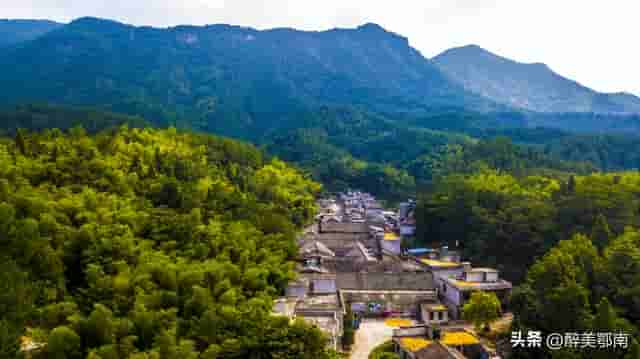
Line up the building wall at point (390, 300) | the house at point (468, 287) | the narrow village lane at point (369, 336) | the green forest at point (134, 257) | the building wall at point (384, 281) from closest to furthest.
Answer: the green forest at point (134, 257)
the narrow village lane at point (369, 336)
the house at point (468, 287)
the building wall at point (390, 300)
the building wall at point (384, 281)

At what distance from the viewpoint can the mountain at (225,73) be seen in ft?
279

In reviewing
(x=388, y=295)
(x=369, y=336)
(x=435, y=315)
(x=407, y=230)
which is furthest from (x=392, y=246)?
(x=369, y=336)

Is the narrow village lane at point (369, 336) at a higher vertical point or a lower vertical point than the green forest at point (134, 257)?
lower

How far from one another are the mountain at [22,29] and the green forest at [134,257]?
125 metres

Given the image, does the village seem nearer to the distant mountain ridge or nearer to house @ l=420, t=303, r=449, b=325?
house @ l=420, t=303, r=449, b=325

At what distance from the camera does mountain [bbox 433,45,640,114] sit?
13700 cm

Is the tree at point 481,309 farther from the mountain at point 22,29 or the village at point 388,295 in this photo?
the mountain at point 22,29

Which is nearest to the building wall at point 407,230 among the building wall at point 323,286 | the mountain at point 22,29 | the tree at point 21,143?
the building wall at point 323,286

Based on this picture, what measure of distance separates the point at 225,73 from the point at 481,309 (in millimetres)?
100536

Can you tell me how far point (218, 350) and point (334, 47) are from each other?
12666 centimetres

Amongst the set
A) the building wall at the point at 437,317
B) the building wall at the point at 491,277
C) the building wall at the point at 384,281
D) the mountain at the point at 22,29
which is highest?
the mountain at the point at 22,29

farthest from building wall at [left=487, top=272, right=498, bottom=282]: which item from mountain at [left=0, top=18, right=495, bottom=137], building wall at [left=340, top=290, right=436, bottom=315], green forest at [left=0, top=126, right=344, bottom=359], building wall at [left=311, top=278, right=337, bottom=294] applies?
mountain at [left=0, top=18, right=495, bottom=137]

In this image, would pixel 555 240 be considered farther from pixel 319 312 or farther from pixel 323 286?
pixel 319 312

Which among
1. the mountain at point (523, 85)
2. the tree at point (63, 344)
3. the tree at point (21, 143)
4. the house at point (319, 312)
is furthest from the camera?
the mountain at point (523, 85)
